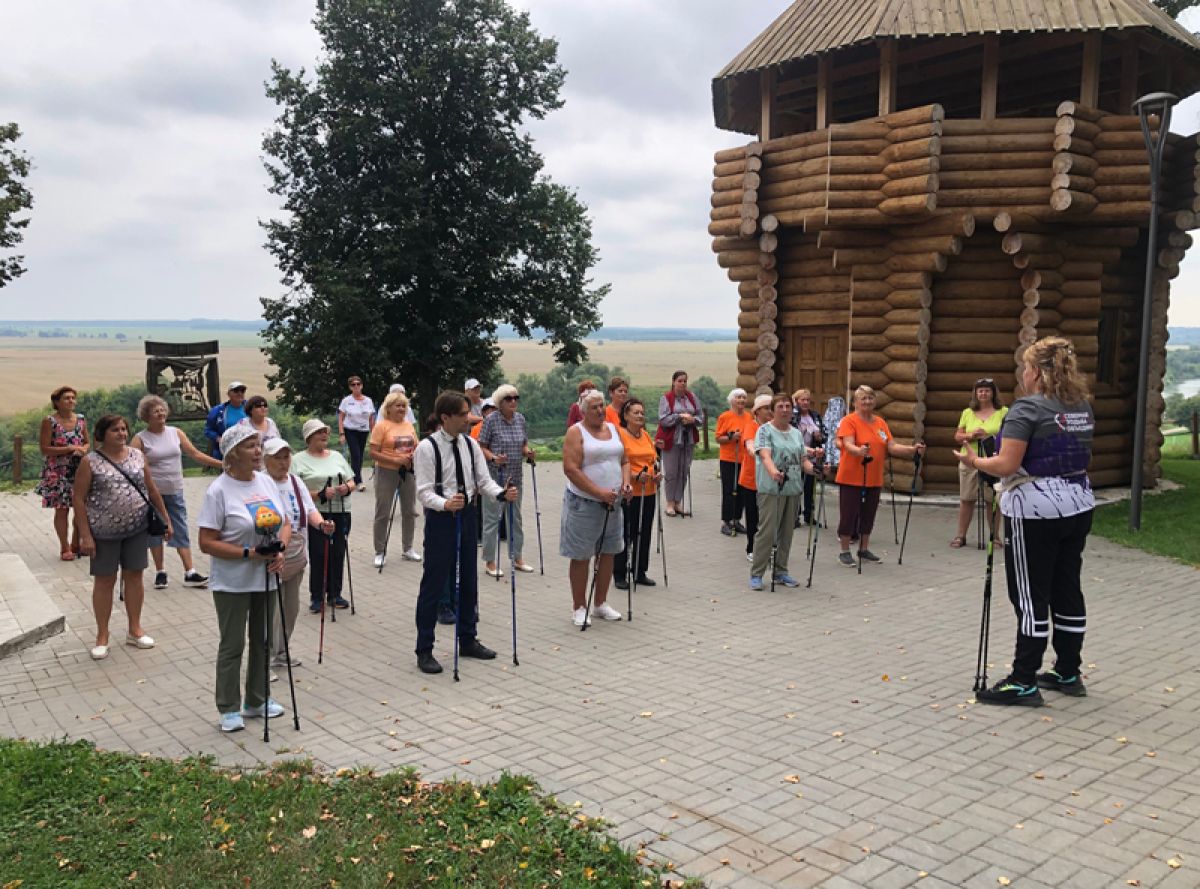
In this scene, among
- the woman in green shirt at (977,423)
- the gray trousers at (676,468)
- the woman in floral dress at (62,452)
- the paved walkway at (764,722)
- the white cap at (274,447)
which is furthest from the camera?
the gray trousers at (676,468)

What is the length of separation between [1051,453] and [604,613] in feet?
13.9

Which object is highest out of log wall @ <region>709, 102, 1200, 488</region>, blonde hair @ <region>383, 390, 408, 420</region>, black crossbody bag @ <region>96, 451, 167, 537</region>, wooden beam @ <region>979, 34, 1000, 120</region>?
wooden beam @ <region>979, 34, 1000, 120</region>

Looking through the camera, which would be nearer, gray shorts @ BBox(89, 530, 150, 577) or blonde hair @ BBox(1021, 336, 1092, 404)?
blonde hair @ BBox(1021, 336, 1092, 404)

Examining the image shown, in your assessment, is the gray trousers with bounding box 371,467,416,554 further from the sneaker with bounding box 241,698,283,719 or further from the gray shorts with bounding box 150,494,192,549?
the sneaker with bounding box 241,698,283,719

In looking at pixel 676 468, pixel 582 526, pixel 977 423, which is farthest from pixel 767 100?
pixel 582 526

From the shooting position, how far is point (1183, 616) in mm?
9242

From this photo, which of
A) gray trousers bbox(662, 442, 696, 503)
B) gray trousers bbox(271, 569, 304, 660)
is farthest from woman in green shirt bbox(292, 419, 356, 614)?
gray trousers bbox(662, 442, 696, 503)

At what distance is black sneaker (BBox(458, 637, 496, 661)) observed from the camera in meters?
7.84

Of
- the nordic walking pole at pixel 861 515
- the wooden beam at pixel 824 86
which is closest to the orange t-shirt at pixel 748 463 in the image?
the nordic walking pole at pixel 861 515

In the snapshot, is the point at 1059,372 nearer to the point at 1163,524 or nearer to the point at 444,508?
the point at 444,508

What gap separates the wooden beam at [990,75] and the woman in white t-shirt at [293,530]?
40.4ft

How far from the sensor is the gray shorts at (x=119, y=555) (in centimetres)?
776

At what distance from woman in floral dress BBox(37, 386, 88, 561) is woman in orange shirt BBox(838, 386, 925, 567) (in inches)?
331

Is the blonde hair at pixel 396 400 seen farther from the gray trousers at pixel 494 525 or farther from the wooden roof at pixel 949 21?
the wooden roof at pixel 949 21
